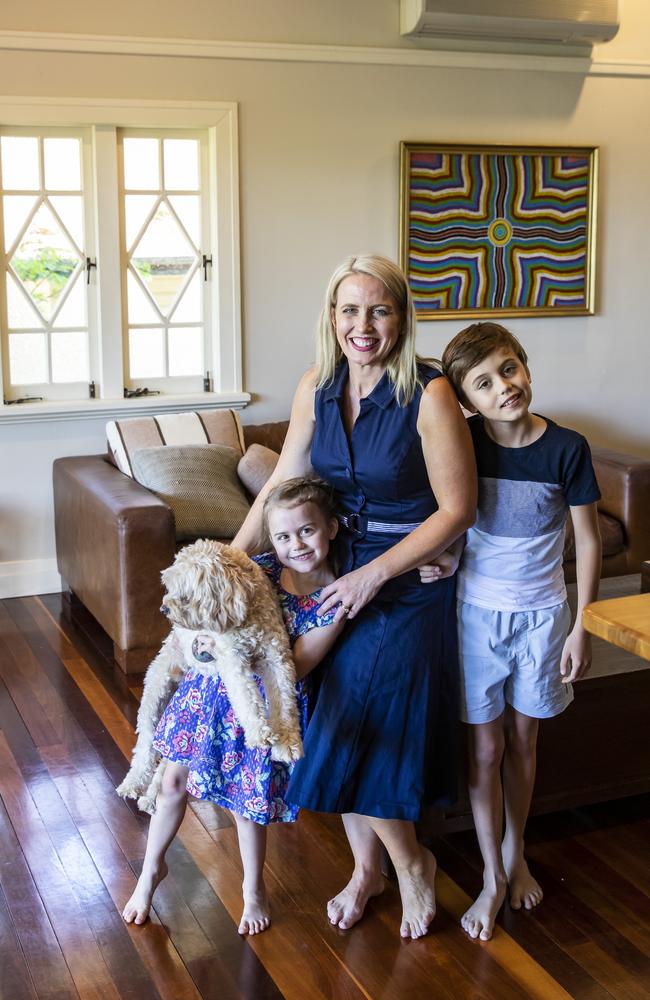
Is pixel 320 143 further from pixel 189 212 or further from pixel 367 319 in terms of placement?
pixel 367 319

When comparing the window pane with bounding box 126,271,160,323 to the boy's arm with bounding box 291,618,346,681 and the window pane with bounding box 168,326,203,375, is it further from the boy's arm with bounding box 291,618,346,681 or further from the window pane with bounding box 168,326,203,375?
the boy's arm with bounding box 291,618,346,681

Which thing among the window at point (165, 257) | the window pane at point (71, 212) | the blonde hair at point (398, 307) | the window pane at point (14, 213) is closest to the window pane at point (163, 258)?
the window at point (165, 257)

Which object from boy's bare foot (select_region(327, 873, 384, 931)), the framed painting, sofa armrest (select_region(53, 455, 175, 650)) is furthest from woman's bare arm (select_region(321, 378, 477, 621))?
the framed painting

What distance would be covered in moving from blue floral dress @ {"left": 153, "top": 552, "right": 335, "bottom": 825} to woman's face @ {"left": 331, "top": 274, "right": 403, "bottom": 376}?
47cm

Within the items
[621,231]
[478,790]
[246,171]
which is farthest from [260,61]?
[478,790]

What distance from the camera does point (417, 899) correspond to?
242 cm

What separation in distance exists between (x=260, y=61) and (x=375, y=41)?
1.85 ft

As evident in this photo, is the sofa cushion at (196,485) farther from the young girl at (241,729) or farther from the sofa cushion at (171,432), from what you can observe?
the young girl at (241,729)

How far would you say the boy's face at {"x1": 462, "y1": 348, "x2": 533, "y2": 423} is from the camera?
2244 millimetres

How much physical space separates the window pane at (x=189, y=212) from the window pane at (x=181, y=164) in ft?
0.13

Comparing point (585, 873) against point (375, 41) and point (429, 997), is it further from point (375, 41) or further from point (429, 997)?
point (375, 41)

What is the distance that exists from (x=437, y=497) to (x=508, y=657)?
0.39 metres

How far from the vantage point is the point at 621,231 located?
5.72 metres

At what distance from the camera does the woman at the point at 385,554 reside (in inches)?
87.8
